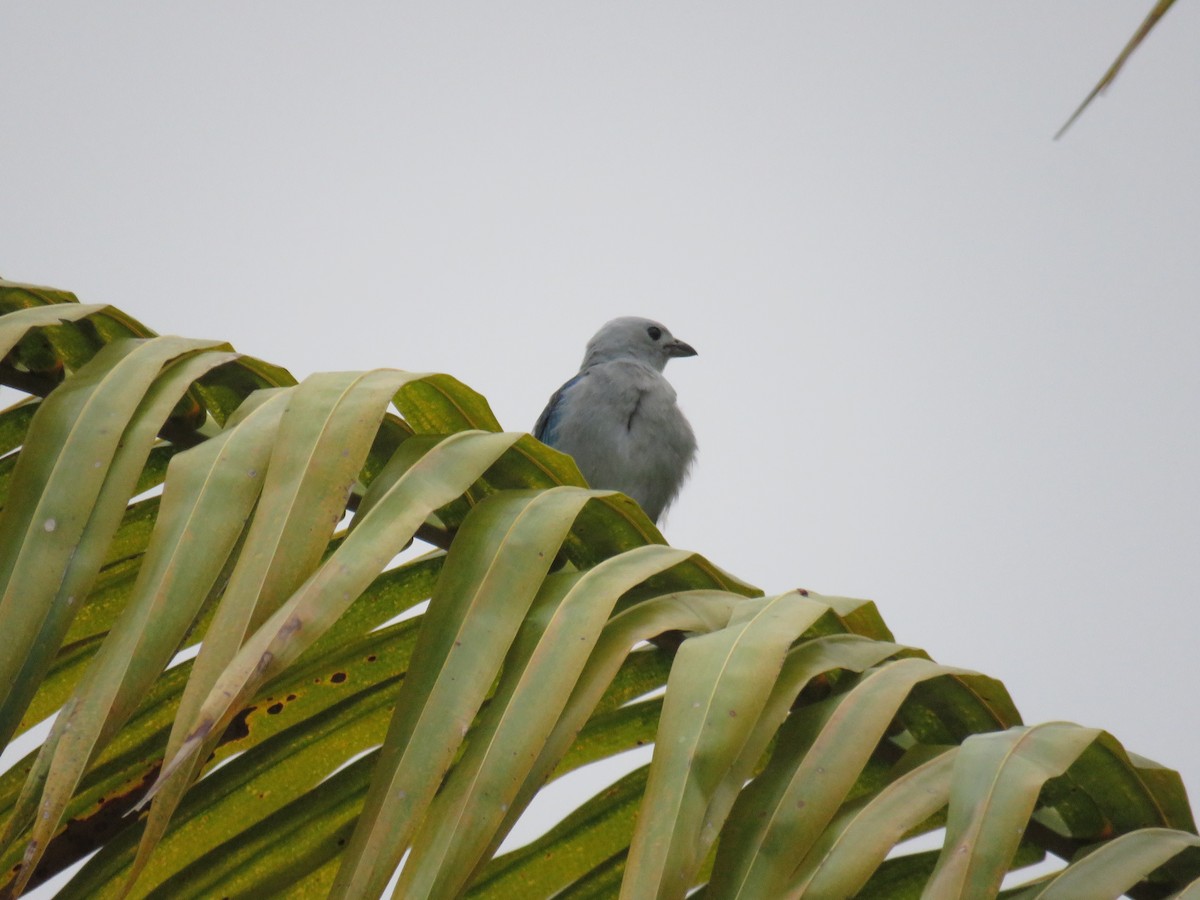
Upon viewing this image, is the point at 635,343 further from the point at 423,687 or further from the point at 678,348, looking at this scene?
the point at 423,687

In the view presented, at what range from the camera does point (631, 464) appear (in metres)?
6.36

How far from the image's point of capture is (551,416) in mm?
6840

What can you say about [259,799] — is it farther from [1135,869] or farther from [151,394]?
[1135,869]

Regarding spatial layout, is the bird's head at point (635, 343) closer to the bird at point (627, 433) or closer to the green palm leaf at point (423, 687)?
the bird at point (627, 433)

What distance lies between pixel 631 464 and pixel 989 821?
5.28m

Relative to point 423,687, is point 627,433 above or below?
below

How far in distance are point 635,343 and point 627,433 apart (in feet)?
6.50

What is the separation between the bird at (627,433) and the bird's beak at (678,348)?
1667 mm

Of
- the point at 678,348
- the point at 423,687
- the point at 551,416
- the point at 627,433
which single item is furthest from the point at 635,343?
the point at 423,687

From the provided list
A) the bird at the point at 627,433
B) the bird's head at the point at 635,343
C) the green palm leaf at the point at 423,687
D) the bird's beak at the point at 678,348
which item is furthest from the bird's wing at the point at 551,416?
the green palm leaf at the point at 423,687

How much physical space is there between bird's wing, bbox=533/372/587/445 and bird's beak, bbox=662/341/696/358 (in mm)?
1463

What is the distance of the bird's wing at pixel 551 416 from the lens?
6.70 metres

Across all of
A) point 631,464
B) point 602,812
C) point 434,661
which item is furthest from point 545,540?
point 631,464

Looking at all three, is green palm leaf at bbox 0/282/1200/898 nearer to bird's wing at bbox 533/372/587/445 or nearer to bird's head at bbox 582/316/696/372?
bird's wing at bbox 533/372/587/445
